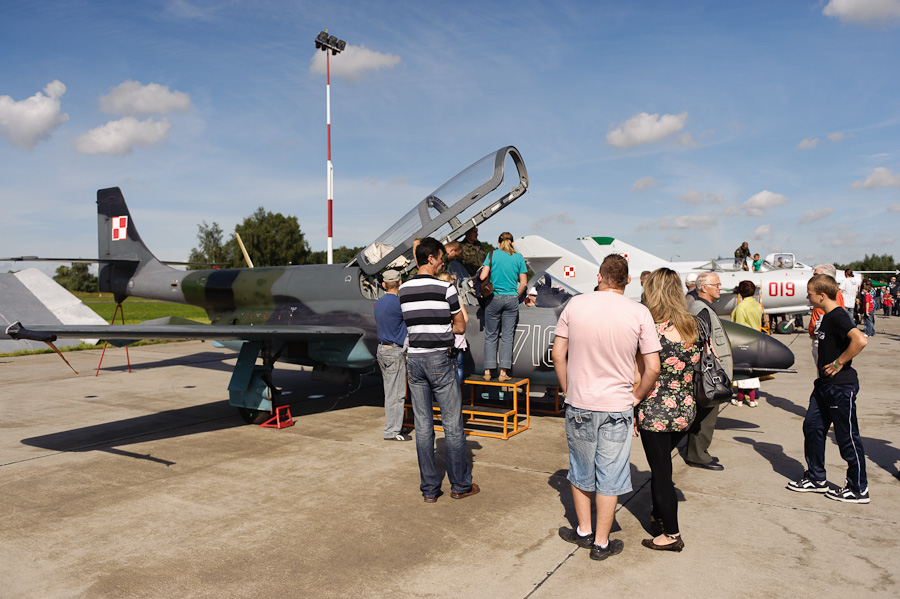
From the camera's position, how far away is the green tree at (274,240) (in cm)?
6562

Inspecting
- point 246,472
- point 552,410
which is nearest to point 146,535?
point 246,472

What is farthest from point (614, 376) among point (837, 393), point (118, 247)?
point (118, 247)

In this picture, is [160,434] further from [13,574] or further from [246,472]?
[13,574]

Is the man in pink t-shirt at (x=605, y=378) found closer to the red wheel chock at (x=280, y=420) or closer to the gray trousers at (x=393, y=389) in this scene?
the gray trousers at (x=393, y=389)

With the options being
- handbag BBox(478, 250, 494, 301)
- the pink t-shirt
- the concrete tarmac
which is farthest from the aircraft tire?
the pink t-shirt

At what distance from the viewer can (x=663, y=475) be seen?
3662mm

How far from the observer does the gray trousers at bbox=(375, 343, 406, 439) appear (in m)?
6.69

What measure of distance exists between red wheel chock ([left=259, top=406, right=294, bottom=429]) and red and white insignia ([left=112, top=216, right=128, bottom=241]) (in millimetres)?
6953

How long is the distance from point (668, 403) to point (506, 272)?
11.3 ft

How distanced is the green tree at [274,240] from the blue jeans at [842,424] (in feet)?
207

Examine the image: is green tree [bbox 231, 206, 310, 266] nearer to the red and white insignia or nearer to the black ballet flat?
the red and white insignia

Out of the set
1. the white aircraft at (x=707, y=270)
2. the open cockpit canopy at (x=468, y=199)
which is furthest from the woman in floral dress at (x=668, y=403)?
the white aircraft at (x=707, y=270)

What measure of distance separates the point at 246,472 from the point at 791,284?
19.7 meters

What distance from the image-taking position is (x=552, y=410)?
829 cm
